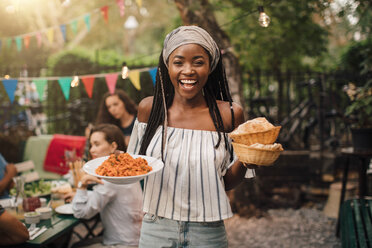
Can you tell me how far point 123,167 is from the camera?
1.79 m

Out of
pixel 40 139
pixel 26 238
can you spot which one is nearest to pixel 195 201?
pixel 26 238

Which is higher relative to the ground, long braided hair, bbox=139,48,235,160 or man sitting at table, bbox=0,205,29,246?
long braided hair, bbox=139,48,235,160

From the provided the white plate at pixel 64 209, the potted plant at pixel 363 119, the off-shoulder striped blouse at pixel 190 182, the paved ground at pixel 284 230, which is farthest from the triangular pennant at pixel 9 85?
the potted plant at pixel 363 119

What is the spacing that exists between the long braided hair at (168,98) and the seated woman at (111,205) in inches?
47.0

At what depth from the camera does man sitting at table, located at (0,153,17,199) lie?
14.2 feet

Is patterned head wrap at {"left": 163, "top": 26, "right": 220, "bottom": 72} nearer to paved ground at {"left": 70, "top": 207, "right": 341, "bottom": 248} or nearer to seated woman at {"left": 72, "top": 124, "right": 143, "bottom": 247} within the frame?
seated woman at {"left": 72, "top": 124, "right": 143, "bottom": 247}

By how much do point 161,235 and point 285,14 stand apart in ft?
19.8

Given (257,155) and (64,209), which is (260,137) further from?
(64,209)

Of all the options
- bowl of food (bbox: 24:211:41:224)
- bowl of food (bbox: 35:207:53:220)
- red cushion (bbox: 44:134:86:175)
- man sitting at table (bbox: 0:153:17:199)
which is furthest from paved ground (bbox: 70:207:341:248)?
bowl of food (bbox: 24:211:41:224)

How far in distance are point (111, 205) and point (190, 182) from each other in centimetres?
166

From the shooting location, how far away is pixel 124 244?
3.19 m

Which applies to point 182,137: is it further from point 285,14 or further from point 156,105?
point 285,14

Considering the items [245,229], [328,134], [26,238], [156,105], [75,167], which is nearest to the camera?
[156,105]

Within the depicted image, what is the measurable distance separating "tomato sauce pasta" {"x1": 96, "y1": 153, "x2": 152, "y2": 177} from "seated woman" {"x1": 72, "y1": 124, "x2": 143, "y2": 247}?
130cm
